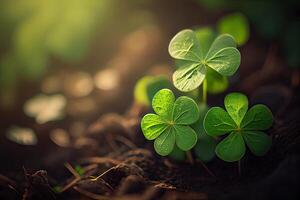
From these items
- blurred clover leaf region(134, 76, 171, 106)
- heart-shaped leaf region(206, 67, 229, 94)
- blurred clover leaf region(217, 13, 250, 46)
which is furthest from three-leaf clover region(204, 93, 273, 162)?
blurred clover leaf region(217, 13, 250, 46)

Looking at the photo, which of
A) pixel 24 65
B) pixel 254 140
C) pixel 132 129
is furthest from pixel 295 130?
pixel 24 65

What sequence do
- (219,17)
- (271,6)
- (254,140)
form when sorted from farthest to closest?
(219,17) < (271,6) < (254,140)

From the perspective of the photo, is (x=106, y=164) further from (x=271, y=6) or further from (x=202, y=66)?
(x=271, y=6)

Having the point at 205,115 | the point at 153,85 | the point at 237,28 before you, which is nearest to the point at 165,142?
the point at 205,115

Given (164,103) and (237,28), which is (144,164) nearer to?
(164,103)

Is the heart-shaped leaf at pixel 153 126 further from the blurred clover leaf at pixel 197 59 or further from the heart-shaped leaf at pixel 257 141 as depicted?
the heart-shaped leaf at pixel 257 141

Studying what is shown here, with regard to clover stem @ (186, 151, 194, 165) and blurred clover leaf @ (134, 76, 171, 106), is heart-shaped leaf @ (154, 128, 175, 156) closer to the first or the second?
clover stem @ (186, 151, 194, 165)
